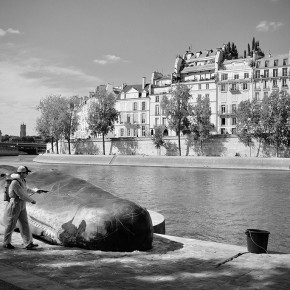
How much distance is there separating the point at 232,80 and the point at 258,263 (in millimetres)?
82022

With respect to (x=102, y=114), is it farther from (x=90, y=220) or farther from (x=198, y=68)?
(x=90, y=220)

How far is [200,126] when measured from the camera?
247 ft

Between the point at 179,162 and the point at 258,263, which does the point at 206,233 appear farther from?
the point at 179,162

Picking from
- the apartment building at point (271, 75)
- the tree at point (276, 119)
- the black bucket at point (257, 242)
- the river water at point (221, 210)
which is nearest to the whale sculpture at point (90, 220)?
the black bucket at point (257, 242)

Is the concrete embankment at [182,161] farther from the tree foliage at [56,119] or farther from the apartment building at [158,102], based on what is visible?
the apartment building at [158,102]

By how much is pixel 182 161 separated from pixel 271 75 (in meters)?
30.9

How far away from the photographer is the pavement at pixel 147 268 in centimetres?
718

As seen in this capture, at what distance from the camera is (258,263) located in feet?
28.6

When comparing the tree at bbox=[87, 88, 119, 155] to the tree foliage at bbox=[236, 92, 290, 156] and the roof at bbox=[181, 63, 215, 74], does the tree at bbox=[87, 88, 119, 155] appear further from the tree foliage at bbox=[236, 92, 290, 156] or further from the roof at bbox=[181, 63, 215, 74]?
the tree foliage at bbox=[236, 92, 290, 156]

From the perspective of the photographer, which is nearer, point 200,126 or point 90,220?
point 90,220

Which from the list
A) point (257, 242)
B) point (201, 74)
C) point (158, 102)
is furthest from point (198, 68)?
point (257, 242)

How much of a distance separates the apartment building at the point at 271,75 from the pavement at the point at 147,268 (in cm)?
7903

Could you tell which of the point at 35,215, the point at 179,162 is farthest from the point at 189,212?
the point at 179,162

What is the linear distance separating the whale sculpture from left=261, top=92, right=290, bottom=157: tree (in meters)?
62.5
